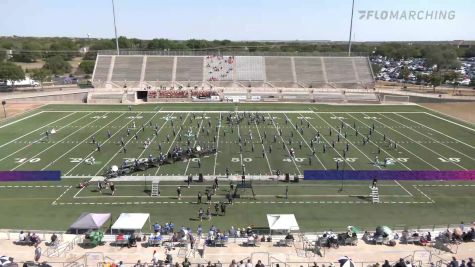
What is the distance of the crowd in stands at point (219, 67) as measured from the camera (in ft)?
251

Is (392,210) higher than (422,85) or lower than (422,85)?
lower

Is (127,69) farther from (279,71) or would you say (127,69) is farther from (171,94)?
(279,71)

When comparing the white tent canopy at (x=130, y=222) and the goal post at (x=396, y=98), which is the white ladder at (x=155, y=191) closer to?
the white tent canopy at (x=130, y=222)

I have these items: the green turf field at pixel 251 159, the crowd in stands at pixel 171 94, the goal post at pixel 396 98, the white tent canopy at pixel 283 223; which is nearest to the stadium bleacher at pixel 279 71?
the goal post at pixel 396 98

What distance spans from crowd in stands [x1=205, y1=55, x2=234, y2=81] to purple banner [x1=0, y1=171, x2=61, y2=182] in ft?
163

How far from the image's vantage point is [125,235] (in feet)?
58.1

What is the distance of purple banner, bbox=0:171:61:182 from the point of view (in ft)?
91.7

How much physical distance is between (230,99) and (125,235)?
48.9m

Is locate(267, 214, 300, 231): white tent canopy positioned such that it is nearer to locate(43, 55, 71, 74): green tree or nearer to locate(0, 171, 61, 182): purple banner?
locate(0, 171, 61, 182): purple banner

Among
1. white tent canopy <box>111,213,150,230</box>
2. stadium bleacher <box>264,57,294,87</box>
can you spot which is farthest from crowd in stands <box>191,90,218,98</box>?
white tent canopy <box>111,213,150,230</box>

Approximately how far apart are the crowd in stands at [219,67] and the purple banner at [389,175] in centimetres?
4963

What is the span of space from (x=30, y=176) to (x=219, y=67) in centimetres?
5456

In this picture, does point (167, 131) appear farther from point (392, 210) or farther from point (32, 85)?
point (32, 85)

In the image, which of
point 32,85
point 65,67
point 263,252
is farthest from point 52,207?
point 65,67
